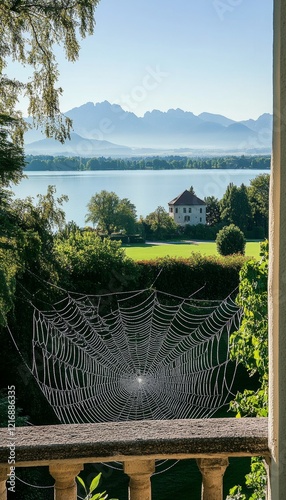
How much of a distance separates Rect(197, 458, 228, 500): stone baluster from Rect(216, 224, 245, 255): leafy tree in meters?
13.9

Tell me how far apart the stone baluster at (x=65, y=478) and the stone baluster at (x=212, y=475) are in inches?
7.3

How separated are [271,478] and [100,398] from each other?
6330mm

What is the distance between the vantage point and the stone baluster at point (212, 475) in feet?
2.77

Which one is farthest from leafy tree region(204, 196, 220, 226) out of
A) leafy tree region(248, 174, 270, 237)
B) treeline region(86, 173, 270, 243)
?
leafy tree region(248, 174, 270, 237)

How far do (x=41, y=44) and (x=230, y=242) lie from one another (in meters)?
9.85

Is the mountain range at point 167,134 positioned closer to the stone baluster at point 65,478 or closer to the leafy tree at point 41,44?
the leafy tree at point 41,44

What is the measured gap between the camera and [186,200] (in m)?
18.1

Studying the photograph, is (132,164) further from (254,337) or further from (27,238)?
(254,337)

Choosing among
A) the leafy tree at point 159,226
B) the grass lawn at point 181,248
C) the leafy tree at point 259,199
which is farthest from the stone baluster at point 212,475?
the leafy tree at point 159,226

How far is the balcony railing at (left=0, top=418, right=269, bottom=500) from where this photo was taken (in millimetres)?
810

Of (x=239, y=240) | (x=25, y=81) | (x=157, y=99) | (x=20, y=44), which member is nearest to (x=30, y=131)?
(x=25, y=81)

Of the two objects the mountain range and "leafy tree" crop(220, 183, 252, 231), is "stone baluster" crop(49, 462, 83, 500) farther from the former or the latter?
"leafy tree" crop(220, 183, 252, 231)

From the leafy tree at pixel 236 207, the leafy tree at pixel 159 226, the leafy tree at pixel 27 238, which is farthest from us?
the leafy tree at pixel 159 226

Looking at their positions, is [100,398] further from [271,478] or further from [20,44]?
[271,478]
